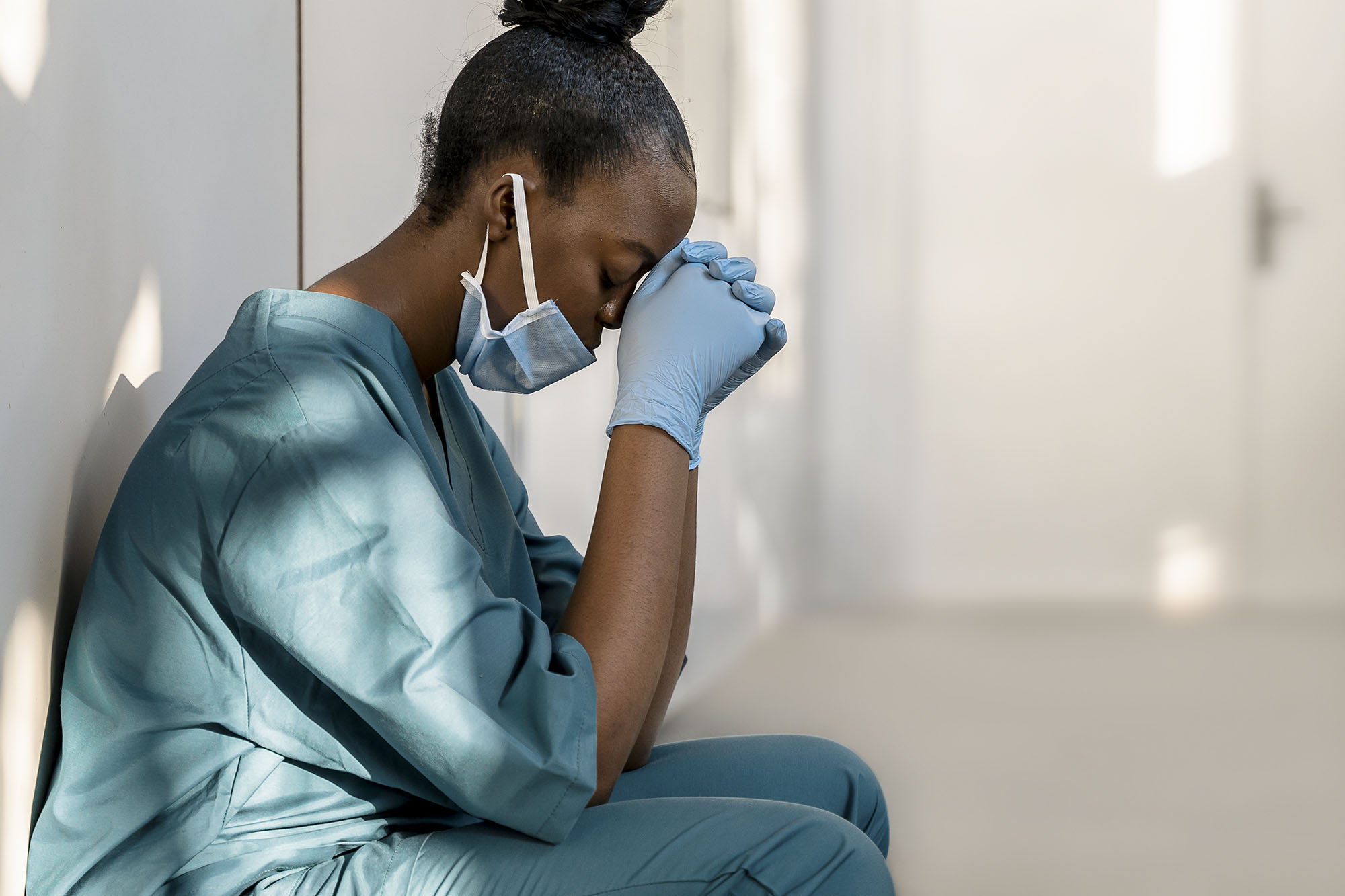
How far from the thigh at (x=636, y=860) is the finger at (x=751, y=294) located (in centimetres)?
49

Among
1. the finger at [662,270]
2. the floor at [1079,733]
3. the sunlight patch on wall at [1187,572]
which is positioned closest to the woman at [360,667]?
the finger at [662,270]

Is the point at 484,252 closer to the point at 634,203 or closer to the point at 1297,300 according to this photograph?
the point at 634,203

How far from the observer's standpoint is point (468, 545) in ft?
2.42

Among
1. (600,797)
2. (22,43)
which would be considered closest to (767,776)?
(600,797)

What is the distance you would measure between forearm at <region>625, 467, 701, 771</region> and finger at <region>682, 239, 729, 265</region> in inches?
8.0

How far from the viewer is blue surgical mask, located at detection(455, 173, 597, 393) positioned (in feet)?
3.04

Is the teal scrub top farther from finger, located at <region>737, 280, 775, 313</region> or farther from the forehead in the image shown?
finger, located at <region>737, 280, 775, 313</region>

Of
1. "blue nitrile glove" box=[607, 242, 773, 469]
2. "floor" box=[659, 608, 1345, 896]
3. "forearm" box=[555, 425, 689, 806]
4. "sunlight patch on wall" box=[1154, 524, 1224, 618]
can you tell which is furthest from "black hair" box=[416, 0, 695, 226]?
"sunlight patch on wall" box=[1154, 524, 1224, 618]

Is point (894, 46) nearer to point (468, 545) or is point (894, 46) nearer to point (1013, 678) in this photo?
point (1013, 678)

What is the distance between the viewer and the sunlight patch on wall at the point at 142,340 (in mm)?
938

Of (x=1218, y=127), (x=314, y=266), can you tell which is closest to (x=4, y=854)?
(x=314, y=266)

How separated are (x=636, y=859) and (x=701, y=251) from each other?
0.57 m

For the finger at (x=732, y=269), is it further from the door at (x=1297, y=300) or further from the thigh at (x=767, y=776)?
the door at (x=1297, y=300)

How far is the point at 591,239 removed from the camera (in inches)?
36.3
